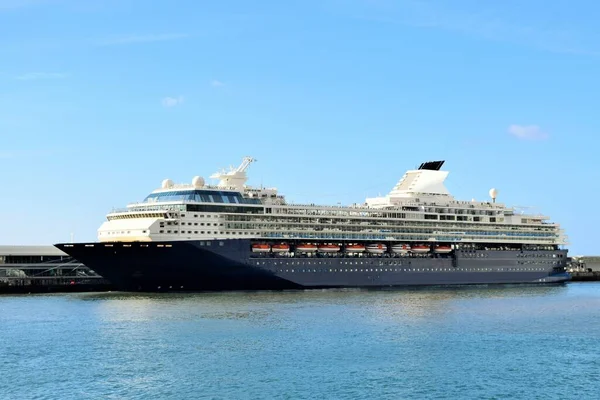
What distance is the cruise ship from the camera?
206ft

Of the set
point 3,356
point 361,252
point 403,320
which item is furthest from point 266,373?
point 361,252

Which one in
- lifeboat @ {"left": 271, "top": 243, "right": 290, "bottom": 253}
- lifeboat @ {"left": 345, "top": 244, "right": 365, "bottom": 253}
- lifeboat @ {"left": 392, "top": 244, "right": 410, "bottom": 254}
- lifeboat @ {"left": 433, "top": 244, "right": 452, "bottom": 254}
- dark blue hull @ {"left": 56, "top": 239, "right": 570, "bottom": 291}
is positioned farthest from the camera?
lifeboat @ {"left": 433, "top": 244, "right": 452, "bottom": 254}

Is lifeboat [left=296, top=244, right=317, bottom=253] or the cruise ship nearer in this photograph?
the cruise ship

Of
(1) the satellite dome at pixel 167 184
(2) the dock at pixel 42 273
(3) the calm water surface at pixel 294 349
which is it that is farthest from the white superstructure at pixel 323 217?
(2) the dock at pixel 42 273

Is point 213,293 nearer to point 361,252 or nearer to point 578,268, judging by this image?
point 361,252

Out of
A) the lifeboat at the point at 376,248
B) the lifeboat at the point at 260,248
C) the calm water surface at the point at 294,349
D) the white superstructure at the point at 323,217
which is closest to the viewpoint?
the calm water surface at the point at 294,349

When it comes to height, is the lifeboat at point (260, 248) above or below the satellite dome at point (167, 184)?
below

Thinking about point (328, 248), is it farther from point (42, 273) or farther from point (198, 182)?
point (42, 273)

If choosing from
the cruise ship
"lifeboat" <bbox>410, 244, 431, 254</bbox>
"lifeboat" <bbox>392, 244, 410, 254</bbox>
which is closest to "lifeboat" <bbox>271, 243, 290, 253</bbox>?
the cruise ship

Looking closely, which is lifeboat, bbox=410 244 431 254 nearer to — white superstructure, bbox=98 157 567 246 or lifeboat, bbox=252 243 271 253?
white superstructure, bbox=98 157 567 246

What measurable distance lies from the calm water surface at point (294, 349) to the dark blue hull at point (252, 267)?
366cm

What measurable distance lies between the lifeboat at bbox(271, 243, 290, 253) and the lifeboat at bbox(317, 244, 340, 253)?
3484mm

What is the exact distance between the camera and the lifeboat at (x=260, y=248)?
67019 mm

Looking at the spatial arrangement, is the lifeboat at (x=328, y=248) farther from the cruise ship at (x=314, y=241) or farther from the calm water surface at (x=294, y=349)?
the calm water surface at (x=294, y=349)
